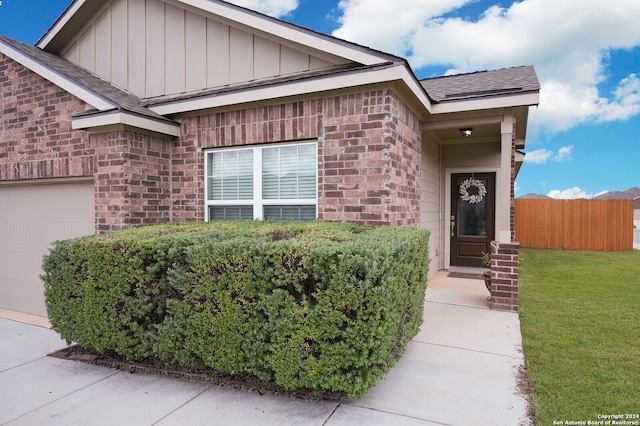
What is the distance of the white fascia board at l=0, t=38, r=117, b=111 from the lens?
5.83m

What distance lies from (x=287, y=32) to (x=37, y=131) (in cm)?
472

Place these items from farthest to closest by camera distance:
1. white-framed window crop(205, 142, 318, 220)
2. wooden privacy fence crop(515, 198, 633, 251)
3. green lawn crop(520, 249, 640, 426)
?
wooden privacy fence crop(515, 198, 633, 251), white-framed window crop(205, 142, 318, 220), green lawn crop(520, 249, 640, 426)

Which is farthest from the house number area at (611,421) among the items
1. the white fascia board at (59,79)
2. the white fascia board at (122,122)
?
the white fascia board at (59,79)

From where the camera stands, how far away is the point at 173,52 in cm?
668

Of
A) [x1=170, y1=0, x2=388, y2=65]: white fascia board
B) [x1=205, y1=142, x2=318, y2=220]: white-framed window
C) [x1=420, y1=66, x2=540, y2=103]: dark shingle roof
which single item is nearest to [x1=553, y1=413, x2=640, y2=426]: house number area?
[x1=205, y1=142, x2=318, y2=220]: white-framed window

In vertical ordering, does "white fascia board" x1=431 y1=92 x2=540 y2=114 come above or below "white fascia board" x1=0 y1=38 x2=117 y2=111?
below

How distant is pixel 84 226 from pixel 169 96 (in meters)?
2.63

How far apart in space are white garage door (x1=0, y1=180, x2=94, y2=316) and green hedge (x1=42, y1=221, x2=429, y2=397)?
112 inches

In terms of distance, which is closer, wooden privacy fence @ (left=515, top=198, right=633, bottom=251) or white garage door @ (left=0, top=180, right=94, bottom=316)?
white garage door @ (left=0, top=180, right=94, bottom=316)

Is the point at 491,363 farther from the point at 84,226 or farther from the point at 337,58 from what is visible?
the point at 84,226

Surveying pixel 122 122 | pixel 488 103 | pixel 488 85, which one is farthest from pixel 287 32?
pixel 488 85

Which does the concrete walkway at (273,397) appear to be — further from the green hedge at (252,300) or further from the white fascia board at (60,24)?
the white fascia board at (60,24)

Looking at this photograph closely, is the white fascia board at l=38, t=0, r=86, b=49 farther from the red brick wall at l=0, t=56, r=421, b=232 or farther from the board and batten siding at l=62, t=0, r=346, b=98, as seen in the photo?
the red brick wall at l=0, t=56, r=421, b=232

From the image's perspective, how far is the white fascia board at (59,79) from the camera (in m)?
5.83
